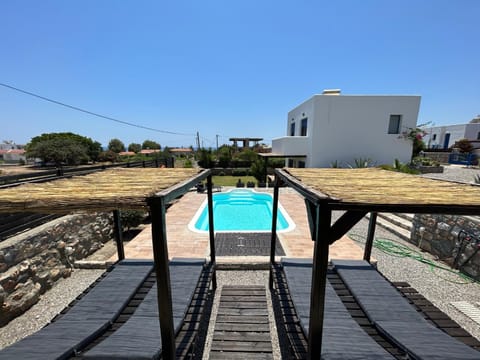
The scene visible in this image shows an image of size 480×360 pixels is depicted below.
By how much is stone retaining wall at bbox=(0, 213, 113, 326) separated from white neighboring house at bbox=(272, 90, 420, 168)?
15.9 m

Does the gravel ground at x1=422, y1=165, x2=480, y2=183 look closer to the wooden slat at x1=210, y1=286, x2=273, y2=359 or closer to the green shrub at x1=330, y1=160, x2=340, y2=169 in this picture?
the green shrub at x1=330, y1=160, x2=340, y2=169

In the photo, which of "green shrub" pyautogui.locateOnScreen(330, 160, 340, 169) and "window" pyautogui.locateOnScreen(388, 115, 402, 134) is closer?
"green shrub" pyautogui.locateOnScreen(330, 160, 340, 169)

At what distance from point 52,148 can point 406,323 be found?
172 ft

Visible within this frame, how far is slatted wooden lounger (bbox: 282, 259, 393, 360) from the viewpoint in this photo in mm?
2559

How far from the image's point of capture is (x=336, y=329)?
116 inches

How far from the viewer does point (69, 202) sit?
1.95m

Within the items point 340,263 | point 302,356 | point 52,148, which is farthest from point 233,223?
point 52,148

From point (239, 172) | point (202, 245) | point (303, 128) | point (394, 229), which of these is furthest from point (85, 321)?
point (239, 172)

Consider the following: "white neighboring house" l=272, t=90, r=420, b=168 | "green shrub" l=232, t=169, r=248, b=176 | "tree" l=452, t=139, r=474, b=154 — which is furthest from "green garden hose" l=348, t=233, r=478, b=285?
"tree" l=452, t=139, r=474, b=154

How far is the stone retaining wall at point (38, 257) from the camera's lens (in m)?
3.90

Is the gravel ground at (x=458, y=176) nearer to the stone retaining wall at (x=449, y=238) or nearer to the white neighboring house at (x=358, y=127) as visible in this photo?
the white neighboring house at (x=358, y=127)

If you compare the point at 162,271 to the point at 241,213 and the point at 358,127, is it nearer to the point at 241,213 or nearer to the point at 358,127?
the point at 241,213

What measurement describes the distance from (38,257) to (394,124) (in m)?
23.1

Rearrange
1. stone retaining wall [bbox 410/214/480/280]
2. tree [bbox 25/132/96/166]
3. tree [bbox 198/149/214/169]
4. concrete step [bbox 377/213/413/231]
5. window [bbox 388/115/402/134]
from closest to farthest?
stone retaining wall [bbox 410/214/480/280]
concrete step [bbox 377/213/413/231]
window [bbox 388/115/402/134]
tree [bbox 198/149/214/169]
tree [bbox 25/132/96/166]
